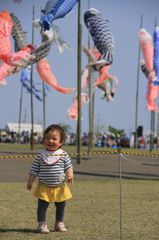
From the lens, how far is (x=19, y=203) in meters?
10.1

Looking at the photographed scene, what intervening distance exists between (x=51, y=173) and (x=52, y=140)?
1.34ft

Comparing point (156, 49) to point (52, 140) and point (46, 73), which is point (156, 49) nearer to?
point (46, 73)

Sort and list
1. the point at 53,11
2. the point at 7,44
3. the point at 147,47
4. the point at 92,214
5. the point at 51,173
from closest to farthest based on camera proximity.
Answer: the point at 51,173
the point at 92,214
the point at 53,11
the point at 7,44
the point at 147,47

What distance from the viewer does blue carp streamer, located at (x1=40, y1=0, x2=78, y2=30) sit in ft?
80.9

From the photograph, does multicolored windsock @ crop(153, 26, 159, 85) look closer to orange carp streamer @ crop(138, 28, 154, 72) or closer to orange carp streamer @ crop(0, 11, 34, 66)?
orange carp streamer @ crop(138, 28, 154, 72)

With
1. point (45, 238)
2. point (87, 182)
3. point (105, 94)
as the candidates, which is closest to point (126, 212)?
point (45, 238)

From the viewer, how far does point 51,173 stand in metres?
7.07

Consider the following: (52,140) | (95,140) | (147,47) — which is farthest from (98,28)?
(95,140)

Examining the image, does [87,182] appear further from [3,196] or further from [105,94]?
[105,94]

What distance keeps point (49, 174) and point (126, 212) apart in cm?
248

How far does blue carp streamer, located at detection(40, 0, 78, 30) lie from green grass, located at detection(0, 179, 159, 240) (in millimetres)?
12723

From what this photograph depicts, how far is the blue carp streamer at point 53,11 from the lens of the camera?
24.7 meters

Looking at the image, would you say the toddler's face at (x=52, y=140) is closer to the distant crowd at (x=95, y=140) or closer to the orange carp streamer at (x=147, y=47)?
the orange carp streamer at (x=147, y=47)

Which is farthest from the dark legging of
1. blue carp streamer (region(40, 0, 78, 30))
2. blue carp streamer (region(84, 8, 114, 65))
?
blue carp streamer (region(84, 8, 114, 65))
